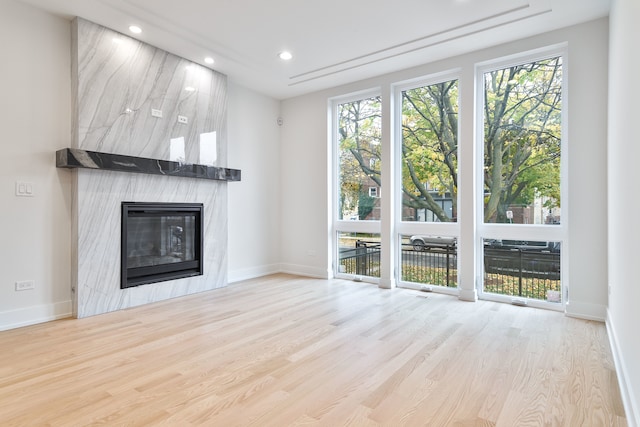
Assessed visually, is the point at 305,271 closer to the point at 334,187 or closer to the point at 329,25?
the point at 334,187

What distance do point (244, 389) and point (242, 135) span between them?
410 centimetres

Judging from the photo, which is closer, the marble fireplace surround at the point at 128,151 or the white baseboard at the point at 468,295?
the marble fireplace surround at the point at 128,151

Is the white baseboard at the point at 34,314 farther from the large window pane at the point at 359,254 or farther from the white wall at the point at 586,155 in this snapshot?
the white wall at the point at 586,155

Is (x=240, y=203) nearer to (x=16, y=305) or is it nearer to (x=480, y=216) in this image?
(x=16, y=305)

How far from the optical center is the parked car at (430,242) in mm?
4508

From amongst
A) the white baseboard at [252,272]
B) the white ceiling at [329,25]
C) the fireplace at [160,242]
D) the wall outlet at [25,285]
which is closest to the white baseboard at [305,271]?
the white baseboard at [252,272]

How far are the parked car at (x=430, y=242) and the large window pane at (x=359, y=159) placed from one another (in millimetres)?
666

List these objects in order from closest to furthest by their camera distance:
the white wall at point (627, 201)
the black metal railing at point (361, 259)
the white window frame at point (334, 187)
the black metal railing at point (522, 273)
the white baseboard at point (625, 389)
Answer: the white baseboard at point (625, 389), the white wall at point (627, 201), the black metal railing at point (522, 273), the black metal railing at point (361, 259), the white window frame at point (334, 187)

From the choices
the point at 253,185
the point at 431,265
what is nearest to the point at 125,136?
the point at 253,185

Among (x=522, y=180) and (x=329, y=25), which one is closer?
(x=329, y=25)

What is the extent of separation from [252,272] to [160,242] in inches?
65.1

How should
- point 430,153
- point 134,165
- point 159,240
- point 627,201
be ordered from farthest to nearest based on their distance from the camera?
point 430,153
point 159,240
point 134,165
point 627,201

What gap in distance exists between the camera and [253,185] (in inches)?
221

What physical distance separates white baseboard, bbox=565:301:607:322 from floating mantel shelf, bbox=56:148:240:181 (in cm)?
431
